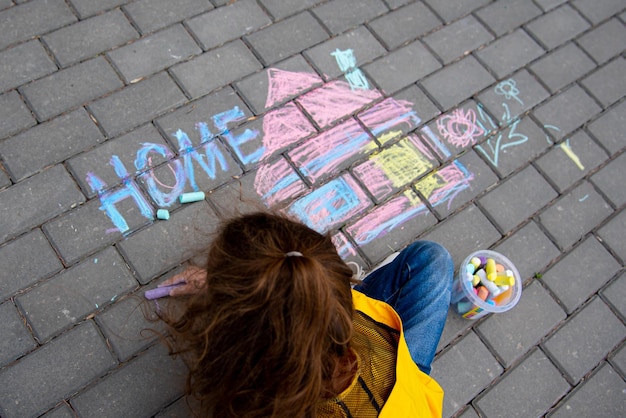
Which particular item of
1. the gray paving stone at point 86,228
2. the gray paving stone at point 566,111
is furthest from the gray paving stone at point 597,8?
the gray paving stone at point 86,228

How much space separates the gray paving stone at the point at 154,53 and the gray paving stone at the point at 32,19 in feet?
1.04

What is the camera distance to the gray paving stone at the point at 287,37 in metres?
2.62

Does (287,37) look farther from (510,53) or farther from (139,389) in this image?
(139,389)

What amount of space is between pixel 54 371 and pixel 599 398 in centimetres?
223

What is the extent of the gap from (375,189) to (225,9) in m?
1.26

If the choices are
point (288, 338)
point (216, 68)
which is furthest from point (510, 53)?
point (288, 338)

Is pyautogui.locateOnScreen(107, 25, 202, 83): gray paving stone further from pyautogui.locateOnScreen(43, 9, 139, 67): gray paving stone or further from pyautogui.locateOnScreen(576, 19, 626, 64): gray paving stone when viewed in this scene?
pyautogui.locateOnScreen(576, 19, 626, 64): gray paving stone

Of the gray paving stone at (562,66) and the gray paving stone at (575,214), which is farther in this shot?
the gray paving stone at (562,66)

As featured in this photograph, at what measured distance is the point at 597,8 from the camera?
10.4 feet

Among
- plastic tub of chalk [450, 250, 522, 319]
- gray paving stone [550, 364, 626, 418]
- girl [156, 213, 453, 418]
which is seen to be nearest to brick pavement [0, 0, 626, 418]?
Answer: gray paving stone [550, 364, 626, 418]

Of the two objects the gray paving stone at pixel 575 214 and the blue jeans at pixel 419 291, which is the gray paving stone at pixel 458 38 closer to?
the gray paving stone at pixel 575 214

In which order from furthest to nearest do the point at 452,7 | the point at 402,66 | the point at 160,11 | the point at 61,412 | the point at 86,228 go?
the point at 452,7 → the point at 402,66 → the point at 160,11 → the point at 86,228 → the point at 61,412

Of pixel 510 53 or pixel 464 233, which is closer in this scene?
pixel 464 233

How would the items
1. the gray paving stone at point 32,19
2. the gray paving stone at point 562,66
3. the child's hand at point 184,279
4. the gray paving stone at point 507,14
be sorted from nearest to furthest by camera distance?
the child's hand at point 184,279 < the gray paving stone at point 32,19 < the gray paving stone at point 562,66 < the gray paving stone at point 507,14
